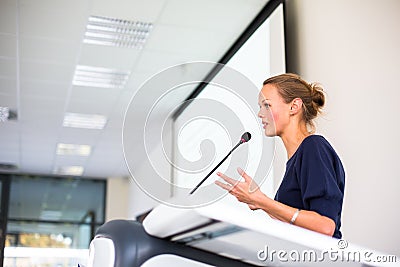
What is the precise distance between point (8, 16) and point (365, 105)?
8.14 feet

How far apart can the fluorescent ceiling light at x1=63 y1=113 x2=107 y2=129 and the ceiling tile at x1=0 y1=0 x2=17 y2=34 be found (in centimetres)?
207

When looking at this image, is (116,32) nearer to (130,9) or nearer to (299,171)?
(130,9)

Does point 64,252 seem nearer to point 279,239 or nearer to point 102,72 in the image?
point 102,72

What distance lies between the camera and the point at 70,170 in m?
8.73

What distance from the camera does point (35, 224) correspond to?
903 cm

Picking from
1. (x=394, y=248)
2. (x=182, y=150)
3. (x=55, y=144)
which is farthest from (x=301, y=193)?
(x=55, y=144)

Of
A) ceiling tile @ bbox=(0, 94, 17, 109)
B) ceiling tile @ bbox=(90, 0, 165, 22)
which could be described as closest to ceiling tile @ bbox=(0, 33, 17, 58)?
ceiling tile @ bbox=(90, 0, 165, 22)

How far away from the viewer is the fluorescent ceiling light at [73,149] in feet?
24.2

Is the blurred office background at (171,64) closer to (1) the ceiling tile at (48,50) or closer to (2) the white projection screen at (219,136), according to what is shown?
(1) the ceiling tile at (48,50)

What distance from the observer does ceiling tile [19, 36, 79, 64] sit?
437 cm

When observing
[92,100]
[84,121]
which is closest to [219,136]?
[92,100]

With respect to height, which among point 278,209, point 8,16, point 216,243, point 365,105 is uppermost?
point 8,16

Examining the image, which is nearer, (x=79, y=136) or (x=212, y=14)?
(x=212, y=14)

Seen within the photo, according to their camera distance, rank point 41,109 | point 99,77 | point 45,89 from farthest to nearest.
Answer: point 41,109 < point 45,89 < point 99,77
